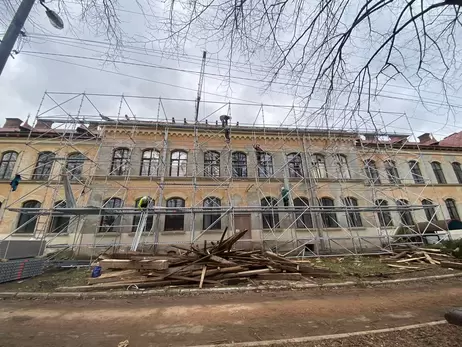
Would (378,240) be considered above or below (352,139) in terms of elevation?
below

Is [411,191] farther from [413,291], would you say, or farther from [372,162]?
[413,291]

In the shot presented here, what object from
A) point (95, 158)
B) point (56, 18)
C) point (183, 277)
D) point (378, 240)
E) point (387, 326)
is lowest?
point (387, 326)

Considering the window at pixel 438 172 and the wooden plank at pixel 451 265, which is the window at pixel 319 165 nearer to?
the wooden plank at pixel 451 265

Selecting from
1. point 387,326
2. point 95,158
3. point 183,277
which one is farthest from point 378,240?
point 95,158

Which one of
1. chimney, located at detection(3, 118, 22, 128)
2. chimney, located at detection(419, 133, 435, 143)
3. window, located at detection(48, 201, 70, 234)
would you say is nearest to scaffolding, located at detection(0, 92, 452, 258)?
window, located at detection(48, 201, 70, 234)

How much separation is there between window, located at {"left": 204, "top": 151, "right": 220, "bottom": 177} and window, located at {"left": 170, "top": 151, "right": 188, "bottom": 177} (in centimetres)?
151

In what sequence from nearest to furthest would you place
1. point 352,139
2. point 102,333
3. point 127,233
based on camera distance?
1. point 102,333
2. point 127,233
3. point 352,139

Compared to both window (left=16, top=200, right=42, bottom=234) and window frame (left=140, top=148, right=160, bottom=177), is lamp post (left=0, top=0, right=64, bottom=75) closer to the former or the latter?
window frame (left=140, top=148, right=160, bottom=177)

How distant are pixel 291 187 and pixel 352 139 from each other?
22.7ft

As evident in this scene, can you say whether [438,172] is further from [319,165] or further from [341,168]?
[319,165]

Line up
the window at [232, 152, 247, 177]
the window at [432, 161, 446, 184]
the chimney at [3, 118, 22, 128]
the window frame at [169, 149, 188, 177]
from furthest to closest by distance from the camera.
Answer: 1. the window at [432, 161, 446, 184]
2. the chimney at [3, 118, 22, 128]
3. the window at [232, 152, 247, 177]
4. the window frame at [169, 149, 188, 177]

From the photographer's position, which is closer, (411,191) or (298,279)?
(298,279)

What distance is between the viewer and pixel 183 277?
752 centimetres

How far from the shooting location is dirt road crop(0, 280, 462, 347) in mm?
4184
